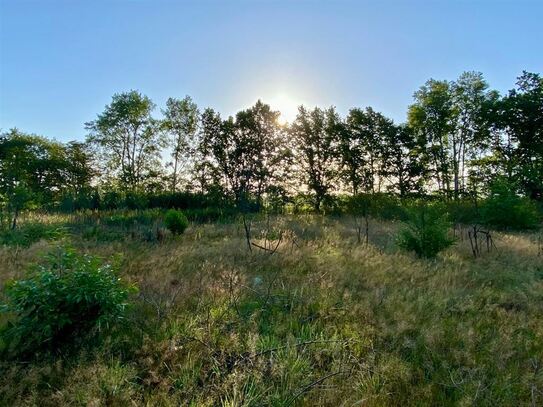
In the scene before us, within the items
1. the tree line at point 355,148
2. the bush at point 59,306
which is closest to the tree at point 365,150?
the tree line at point 355,148

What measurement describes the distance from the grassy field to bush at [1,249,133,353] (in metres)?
0.24

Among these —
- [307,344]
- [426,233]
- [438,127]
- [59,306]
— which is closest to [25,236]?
[59,306]

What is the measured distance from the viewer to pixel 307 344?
3.52 meters

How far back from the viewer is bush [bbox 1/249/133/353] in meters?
3.37

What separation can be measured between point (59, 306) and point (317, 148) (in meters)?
26.6

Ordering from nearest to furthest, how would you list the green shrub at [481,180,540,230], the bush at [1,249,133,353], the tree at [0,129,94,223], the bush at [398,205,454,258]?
the bush at [1,249,133,353] → the bush at [398,205,454,258] → the green shrub at [481,180,540,230] → the tree at [0,129,94,223]

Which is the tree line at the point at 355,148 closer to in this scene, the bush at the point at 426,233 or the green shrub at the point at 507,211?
the green shrub at the point at 507,211

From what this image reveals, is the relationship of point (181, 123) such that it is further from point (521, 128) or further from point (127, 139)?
point (521, 128)

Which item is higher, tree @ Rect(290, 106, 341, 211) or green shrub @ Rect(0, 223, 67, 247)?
tree @ Rect(290, 106, 341, 211)

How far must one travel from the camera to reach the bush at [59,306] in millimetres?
3368

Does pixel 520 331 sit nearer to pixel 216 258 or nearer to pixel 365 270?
pixel 365 270

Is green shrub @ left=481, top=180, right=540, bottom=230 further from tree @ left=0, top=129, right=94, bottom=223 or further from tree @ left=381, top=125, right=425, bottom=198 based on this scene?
tree @ left=0, top=129, right=94, bottom=223

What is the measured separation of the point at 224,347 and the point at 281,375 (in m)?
0.77

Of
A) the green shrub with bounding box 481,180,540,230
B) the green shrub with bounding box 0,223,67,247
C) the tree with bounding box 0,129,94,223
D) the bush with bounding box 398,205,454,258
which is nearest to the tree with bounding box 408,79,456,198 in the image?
the green shrub with bounding box 481,180,540,230
